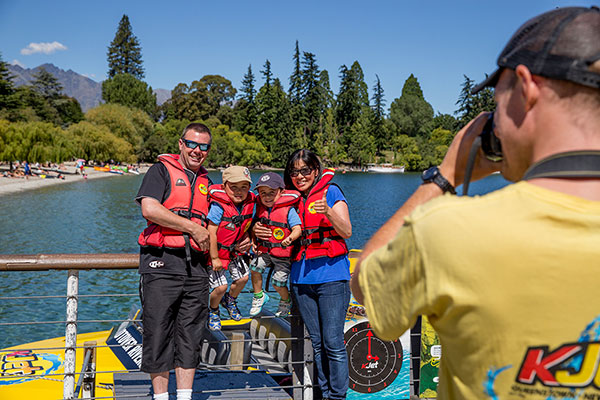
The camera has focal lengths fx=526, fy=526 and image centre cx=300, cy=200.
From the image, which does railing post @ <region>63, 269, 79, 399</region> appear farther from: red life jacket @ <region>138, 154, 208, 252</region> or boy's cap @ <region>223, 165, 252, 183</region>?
boy's cap @ <region>223, 165, 252, 183</region>

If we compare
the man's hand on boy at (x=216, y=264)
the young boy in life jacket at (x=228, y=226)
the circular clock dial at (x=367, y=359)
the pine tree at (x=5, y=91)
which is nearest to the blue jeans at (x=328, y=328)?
the circular clock dial at (x=367, y=359)

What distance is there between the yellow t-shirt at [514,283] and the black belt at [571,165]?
0.17 ft

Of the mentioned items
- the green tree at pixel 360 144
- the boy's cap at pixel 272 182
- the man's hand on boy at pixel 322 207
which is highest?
the green tree at pixel 360 144

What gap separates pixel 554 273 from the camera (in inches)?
38.9

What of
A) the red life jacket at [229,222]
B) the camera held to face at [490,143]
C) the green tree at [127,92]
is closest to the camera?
the camera held to face at [490,143]

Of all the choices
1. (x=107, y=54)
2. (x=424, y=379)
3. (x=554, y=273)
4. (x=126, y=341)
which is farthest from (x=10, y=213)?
(x=107, y=54)

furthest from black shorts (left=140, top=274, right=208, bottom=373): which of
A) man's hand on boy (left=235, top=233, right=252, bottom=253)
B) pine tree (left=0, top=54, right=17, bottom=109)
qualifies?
pine tree (left=0, top=54, right=17, bottom=109)

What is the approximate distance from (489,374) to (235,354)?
13.8ft

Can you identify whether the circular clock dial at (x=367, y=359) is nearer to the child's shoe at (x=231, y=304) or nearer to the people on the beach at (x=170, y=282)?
the people on the beach at (x=170, y=282)

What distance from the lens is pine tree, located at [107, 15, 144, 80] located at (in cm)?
12788

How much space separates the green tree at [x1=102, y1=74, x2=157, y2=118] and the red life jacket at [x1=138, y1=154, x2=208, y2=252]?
115885mm

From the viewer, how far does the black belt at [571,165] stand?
3.33ft

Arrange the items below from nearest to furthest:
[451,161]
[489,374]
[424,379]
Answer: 1. [489,374]
2. [451,161]
3. [424,379]

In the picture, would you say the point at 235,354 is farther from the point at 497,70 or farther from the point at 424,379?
the point at 497,70
